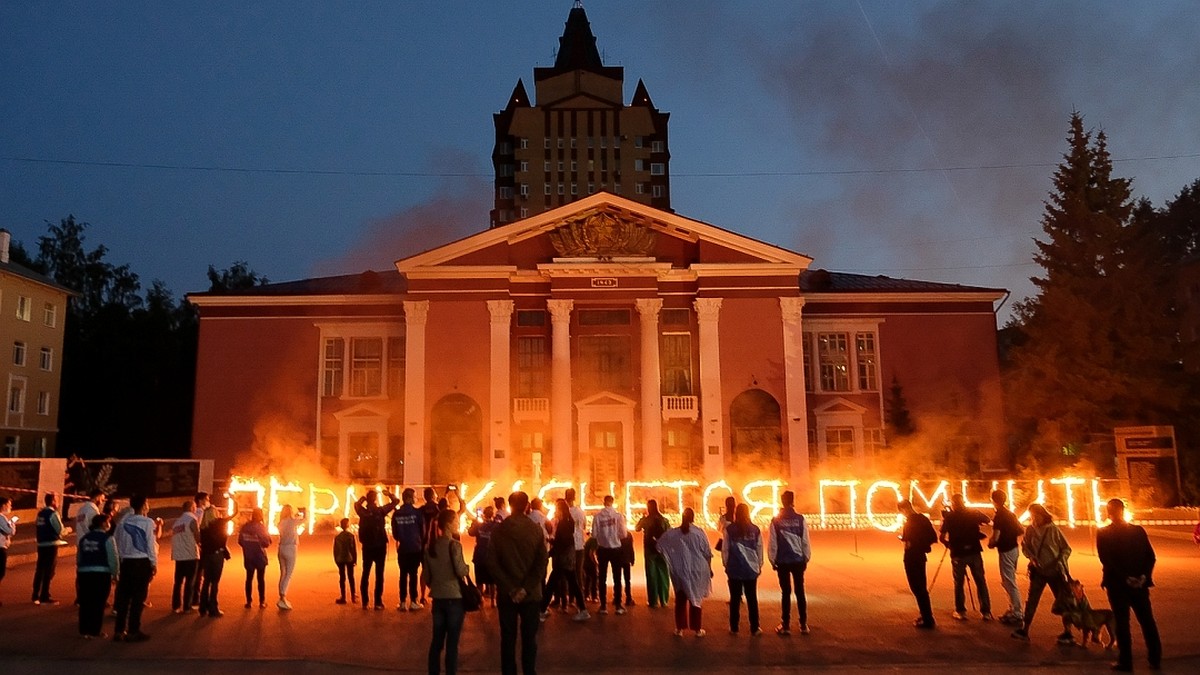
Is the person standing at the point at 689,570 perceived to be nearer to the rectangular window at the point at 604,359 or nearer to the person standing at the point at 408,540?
the person standing at the point at 408,540

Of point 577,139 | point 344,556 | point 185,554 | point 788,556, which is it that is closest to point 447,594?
point 788,556

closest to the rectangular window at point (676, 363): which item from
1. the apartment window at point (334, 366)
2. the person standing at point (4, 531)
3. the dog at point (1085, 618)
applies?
the apartment window at point (334, 366)

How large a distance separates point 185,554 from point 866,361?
3146cm

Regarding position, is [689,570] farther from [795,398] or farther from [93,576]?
[795,398]

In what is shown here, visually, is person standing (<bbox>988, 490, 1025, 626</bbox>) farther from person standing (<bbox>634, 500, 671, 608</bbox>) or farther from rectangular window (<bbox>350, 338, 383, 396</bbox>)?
rectangular window (<bbox>350, 338, 383, 396</bbox>)

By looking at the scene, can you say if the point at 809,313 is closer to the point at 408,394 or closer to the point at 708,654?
the point at 408,394

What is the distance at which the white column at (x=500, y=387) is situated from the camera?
34.9 m

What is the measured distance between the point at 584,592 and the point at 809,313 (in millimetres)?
26915

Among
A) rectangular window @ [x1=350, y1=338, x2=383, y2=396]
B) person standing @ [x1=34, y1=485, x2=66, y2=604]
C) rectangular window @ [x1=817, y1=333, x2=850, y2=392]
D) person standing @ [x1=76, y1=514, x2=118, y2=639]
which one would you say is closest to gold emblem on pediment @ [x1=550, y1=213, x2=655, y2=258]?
rectangular window @ [x1=817, y1=333, x2=850, y2=392]

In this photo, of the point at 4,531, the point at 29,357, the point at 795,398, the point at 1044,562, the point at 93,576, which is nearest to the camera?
the point at 1044,562

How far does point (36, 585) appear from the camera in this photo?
45.2ft

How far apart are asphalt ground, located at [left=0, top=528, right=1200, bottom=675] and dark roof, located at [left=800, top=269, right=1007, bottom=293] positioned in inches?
983

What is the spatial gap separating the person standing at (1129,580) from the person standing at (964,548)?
2.29 meters

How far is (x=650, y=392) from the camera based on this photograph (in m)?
35.5
